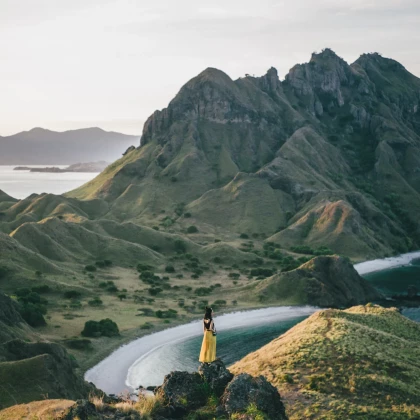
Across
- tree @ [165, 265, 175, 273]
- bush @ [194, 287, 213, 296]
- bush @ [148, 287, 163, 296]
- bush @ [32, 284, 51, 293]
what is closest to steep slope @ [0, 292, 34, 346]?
bush @ [32, 284, 51, 293]

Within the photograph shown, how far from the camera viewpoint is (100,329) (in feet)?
300

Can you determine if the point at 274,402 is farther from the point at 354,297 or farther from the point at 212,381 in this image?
the point at 354,297

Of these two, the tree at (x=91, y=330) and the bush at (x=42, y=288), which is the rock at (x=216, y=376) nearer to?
the tree at (x=91, y=330)

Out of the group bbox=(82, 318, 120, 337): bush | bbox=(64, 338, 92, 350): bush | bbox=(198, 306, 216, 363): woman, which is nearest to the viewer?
bbox=(198, 306, 216, 363): woman

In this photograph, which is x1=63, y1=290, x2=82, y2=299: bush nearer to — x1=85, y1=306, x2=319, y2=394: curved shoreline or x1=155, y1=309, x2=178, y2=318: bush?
x1=155, y1=309, x2=178, y2=318: bush

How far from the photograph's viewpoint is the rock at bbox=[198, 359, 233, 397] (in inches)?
1312

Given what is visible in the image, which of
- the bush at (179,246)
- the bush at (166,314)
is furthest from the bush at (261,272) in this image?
the bush at (166,314)

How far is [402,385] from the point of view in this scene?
44.7 metres

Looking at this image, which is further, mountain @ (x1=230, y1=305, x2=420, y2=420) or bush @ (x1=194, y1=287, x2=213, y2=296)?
bush @ (x1=194, y1=287, x2=213, y2=296)

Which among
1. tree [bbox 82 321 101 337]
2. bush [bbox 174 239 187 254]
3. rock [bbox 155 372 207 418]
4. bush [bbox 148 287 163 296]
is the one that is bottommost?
bush [bbox 148 287 163 296]

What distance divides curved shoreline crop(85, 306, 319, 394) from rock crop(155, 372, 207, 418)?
3981cm

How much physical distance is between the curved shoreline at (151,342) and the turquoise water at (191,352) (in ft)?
4.50

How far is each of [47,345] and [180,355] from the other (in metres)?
36.4

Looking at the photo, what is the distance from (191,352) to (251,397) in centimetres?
6066
